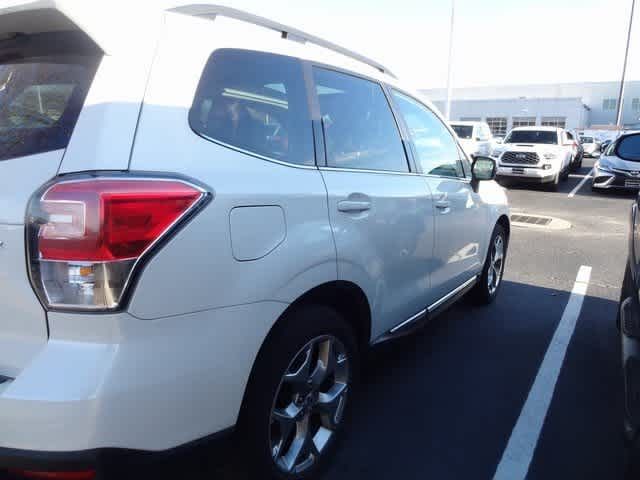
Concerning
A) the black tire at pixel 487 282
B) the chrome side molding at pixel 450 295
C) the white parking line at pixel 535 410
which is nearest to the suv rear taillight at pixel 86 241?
the white parking line at pixel 535 410

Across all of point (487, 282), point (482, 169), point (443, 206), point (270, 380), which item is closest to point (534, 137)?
point (487, 282)

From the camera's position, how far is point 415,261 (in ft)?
9.71

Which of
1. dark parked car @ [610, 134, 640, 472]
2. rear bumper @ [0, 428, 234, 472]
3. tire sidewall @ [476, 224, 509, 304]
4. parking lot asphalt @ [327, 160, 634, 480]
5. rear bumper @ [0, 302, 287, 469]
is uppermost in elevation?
rear bumper @ [0, 302, 287, 469]

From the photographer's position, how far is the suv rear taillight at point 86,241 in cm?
149

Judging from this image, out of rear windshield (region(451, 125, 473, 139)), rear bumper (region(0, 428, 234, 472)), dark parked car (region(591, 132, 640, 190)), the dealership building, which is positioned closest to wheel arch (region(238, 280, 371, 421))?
rear bumper (region(0, 428, 234, 472))

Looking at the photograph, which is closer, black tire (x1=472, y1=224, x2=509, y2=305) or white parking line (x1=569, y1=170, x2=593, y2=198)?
black tire (x1=472, y1=224, x2=509, y2=305)

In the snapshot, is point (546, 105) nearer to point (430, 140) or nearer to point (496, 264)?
point (496, 264)

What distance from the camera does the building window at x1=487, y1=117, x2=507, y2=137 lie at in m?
65.4

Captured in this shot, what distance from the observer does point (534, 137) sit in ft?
53.2

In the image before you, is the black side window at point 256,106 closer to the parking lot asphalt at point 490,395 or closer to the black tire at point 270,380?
the black tire at point 270,380

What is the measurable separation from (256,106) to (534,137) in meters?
16.0

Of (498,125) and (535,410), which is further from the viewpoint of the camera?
(498,125)

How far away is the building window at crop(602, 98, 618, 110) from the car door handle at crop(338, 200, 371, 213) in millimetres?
84725

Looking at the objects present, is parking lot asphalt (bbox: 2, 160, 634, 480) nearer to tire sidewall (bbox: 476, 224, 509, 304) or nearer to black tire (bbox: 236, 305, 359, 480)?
tire sidewall (bbox: 476, 224, 509, 304)
